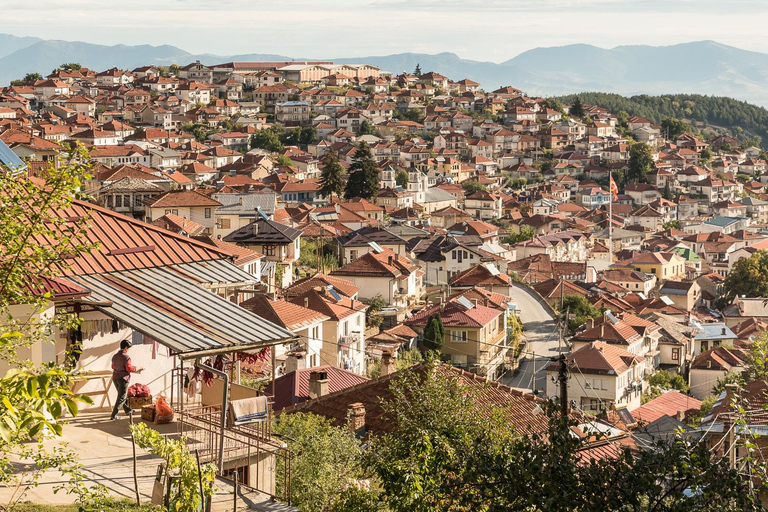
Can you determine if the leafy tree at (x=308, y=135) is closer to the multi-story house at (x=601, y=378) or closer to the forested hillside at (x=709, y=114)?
the multi-story house at (x=601, y=378)

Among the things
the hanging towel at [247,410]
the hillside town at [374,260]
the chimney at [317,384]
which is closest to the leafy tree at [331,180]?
the hillside town at [374,260]

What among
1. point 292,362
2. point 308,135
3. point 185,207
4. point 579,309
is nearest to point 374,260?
point 185,207

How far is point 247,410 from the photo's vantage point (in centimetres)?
991

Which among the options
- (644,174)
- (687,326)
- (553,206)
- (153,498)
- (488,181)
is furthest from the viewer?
(644,174)

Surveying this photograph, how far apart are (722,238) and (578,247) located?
1800cm

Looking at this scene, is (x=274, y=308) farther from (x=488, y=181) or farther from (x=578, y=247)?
(x=488, y=181)

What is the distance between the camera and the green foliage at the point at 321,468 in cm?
1030

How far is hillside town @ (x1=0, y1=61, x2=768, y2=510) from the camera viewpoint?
10.5 m

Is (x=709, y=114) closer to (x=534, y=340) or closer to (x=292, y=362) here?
(x=534, y=340)

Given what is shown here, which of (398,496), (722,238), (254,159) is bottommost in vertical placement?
(722,238)

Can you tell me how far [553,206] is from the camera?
318ft

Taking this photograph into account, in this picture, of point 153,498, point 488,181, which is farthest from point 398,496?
point 488,181

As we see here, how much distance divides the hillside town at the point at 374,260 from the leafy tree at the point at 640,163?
1.07 ft

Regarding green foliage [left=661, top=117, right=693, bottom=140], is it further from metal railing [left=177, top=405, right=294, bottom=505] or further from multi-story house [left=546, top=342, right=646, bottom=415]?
metal railing [left=177, top=405, right=294, bottom=505]
